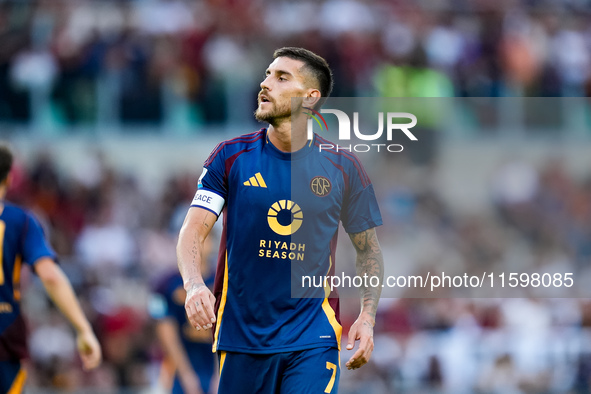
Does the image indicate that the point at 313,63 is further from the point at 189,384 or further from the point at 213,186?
the point at 189,384

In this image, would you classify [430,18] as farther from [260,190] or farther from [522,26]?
[260,190]

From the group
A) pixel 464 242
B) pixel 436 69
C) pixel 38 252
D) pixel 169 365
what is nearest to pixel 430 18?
pixel 436 69

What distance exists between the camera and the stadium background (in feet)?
42.1

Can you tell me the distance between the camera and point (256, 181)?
562cm

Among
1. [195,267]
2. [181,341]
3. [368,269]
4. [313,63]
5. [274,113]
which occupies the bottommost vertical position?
[181,341]

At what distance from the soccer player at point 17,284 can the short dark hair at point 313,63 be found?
7.09 ft

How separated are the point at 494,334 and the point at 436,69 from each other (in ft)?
19.1

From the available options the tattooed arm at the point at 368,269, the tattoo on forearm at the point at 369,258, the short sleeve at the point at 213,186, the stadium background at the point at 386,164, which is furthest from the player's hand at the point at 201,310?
the stadium background at the point at 386,164

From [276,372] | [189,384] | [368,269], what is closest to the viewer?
[276,372]

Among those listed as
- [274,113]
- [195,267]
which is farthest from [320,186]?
[195,267]

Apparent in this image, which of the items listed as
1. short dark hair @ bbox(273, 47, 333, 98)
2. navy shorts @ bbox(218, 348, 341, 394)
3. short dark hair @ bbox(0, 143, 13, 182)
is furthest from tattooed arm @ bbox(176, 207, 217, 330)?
short dark hair @ bbox(0, 143, 13, 182)

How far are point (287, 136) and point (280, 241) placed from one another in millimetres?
685

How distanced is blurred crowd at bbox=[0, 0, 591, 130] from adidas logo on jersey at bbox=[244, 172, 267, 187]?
1041 centimetres

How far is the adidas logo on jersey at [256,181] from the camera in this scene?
5609mm
